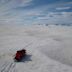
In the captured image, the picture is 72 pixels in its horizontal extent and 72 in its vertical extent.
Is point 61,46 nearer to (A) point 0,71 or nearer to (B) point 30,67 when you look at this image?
(B) point 30,67

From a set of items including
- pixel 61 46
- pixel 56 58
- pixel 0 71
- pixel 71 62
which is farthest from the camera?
→ pixel 61 46

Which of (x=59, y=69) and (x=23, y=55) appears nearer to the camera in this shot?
(x=59, y=69)

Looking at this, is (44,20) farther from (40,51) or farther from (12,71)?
(12,71)

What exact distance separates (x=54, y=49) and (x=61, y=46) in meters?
1.40

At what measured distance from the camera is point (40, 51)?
16.5 meters

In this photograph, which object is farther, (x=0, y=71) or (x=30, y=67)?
(x=30, y=67)

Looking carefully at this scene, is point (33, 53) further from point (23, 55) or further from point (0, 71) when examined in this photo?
point (0, 71)

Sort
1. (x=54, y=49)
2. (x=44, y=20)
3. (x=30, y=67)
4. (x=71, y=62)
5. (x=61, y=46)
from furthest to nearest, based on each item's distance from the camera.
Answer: (x=44, y=20) → (x=61, y=46) → (x=54, y=49) → (x=71, y=62) → (x=30, y=67)

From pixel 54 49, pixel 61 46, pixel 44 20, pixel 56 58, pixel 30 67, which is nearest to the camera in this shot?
pixel 30 67

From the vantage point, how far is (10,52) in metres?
16.1

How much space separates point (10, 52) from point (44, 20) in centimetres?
3217

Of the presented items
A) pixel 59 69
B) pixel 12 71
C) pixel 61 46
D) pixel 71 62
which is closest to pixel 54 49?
pixel 61 46

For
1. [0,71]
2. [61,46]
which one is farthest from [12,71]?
[61,46]

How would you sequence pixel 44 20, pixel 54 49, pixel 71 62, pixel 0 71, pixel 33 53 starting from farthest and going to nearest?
pixel 44 20, pixel 54 49, pixel 33 53, pixel 71 62, pixel 0 71
